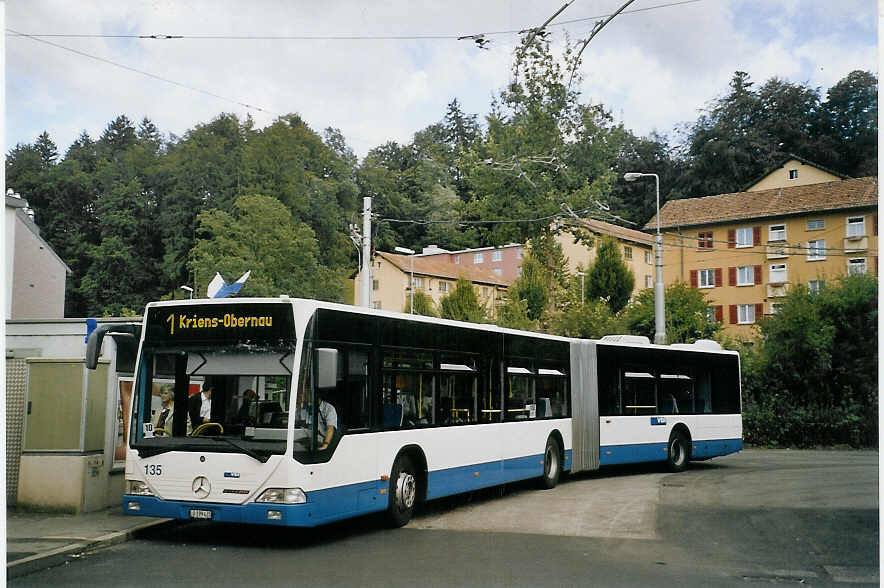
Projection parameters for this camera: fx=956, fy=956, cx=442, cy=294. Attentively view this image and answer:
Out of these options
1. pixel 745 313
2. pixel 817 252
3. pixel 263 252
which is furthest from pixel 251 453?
pixel 745 313

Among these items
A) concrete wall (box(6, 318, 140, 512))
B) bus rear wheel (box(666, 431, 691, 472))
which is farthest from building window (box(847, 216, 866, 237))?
concrete wall (box(6, 318, 140, 512))

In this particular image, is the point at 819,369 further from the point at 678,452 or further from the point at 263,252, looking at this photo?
the point at 263,252

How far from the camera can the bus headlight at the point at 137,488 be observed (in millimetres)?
10227

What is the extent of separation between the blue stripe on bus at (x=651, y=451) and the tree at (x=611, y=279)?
116 feet

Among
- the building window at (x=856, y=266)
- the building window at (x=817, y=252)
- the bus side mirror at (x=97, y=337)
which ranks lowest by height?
the bus side mirror at (x=97, y=337)

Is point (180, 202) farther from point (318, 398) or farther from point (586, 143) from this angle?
point (318, 398)

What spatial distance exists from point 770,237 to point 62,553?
41.6 metres

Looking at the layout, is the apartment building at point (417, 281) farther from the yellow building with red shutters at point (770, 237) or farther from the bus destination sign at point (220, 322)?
the bus destination sign at point (220, 322)

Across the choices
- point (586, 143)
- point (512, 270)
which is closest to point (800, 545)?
point (586, 143)

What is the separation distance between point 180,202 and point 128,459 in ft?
145

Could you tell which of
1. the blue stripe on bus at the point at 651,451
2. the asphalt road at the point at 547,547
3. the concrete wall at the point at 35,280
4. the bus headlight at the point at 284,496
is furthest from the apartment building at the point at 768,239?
the concrete wall at the point at 35,280

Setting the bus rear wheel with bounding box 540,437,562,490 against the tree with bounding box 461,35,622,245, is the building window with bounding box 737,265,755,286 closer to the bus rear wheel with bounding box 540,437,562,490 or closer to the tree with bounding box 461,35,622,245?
the tree with bounding box 461,35,622,245

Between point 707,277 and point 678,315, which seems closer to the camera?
point 678,315

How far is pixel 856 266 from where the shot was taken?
31.5 metres
